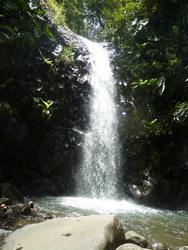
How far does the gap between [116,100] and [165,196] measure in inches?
171

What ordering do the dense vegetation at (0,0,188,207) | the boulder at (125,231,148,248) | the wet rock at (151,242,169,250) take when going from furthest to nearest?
the dense vegetation at (0,0,188,207), the wet rock at (151,242,169,250), the boulder at (125,231,148,248)

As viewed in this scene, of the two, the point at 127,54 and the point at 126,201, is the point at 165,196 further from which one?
the point at 127,54

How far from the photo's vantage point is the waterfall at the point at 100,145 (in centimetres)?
1178

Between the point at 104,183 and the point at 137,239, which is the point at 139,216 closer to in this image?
the point at 137,239

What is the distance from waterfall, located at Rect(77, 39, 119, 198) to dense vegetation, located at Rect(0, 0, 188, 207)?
389mm

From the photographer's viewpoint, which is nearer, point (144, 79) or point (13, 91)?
point (13, 91)

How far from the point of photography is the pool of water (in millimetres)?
6871

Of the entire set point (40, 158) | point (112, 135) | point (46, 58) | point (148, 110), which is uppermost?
point (46, 58)

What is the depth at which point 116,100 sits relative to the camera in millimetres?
14125

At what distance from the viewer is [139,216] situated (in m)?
8.58

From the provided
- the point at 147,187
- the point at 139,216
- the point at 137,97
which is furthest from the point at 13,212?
the point at 137,97

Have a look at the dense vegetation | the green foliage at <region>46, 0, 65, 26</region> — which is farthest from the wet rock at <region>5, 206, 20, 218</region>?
the green foliage at <region>46, 0, 65, 26</region>

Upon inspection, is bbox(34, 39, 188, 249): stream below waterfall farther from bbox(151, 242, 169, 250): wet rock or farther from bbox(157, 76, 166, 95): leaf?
bbox(157, 76, 166, 95): leaf

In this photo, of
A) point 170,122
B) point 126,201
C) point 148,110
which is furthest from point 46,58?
point 126,201
